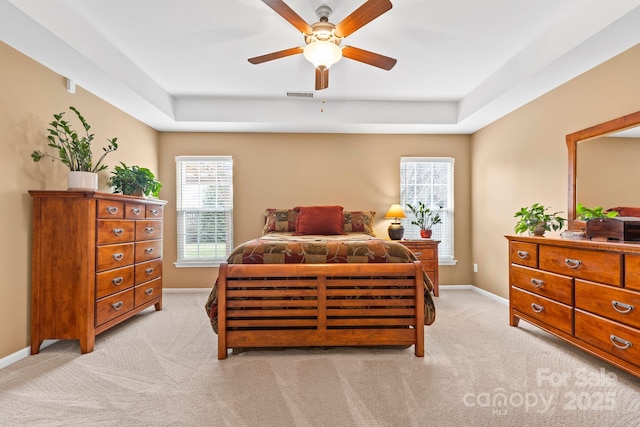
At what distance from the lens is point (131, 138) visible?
399cm

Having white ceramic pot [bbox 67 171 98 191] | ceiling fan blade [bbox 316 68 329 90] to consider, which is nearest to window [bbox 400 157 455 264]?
ceiling fan blade [bbox 316 68 329 90]

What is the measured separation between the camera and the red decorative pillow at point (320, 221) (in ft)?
13.1

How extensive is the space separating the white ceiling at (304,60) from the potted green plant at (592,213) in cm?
116

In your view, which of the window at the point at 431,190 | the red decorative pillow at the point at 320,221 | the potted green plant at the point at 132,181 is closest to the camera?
the potted green plant at the point at 132,181

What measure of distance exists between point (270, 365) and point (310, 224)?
1.98 m

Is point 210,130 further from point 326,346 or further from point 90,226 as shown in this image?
point 326,346

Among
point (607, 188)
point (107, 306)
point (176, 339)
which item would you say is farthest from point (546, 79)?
point (107, 306)

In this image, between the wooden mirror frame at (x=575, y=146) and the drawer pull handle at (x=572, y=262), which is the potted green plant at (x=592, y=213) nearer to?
the wooden mirror frame at (x=575, y=146)

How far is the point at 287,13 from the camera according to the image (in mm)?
→ 2045

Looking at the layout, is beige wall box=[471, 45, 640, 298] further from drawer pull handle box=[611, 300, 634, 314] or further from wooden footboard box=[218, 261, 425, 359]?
wooden footboard box=[218, 261, 425, 359]

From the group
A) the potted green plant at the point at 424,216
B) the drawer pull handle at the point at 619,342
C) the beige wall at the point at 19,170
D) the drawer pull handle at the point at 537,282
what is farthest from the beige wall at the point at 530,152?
the beige wall at the point at 19,170

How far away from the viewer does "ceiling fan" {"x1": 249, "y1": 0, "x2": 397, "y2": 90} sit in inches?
78.1

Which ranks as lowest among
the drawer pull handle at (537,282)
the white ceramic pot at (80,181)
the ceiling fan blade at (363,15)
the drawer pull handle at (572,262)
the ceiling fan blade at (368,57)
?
the drawer pull handle at (537,282)

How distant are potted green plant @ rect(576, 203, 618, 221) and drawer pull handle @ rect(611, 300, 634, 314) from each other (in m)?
0.66
